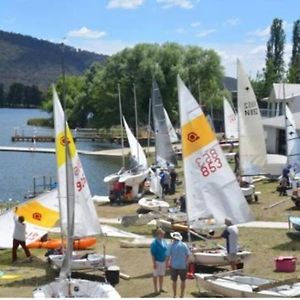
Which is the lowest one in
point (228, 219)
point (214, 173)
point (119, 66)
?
point (228, 219)

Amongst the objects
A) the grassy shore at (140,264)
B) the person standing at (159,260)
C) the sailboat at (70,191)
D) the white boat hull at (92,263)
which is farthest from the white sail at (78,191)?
the person standing at (159,260)

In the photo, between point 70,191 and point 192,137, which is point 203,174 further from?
point 70,191

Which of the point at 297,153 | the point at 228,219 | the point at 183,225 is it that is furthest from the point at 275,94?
the point at 228,219

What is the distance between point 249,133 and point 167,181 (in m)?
4.75

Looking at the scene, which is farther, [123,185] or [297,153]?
[297,153]

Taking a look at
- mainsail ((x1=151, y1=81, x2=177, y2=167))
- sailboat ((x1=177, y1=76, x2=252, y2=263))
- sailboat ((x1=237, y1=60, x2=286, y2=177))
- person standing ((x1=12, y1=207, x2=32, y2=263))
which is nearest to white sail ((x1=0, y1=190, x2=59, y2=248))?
person standing ((x1=12, y1=207, x2=32, y2=263))

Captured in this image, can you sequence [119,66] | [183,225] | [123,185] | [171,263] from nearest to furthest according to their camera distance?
1. [171,263]
2. [183,225]
3. [123,185]
4. [119,66]

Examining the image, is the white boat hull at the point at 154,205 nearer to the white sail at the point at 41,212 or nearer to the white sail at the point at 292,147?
the white sail at the point at 41,212

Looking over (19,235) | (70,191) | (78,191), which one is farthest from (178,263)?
(19,235)

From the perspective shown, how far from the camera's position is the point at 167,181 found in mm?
34688

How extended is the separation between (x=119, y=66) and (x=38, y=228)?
61.7 meters

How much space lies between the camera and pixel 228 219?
18047mm

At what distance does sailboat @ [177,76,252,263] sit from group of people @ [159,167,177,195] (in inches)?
600

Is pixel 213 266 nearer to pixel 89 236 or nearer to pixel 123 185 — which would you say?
pixel 89 236
